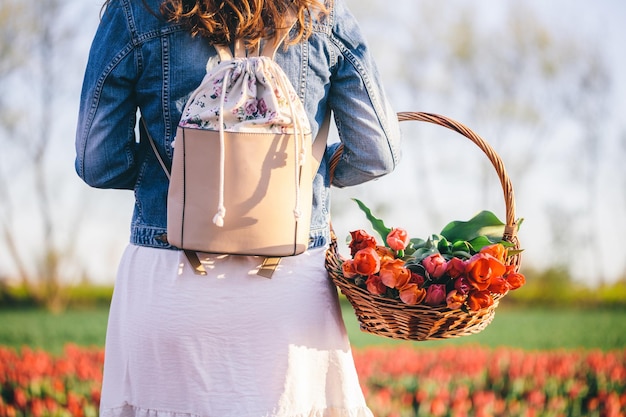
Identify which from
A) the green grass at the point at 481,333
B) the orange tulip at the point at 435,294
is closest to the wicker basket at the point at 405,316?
the orange tulip at the point at 435,294

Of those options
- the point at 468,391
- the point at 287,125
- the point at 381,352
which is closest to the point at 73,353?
the point at 381,352

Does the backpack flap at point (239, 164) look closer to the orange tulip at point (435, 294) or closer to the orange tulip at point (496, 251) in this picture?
the orange tulip at point (435, 294)

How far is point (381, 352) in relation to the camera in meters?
5.05

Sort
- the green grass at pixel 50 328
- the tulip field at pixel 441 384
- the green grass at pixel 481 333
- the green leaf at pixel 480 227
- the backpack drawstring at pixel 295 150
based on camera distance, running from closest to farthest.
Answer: the backpack drawstring at pixel 295 150 < the green leaf at pixel 480 227 < the tulip field at pixel 441 384 < the green grass at pixel 50 328 < the green grass at pixel 481 333

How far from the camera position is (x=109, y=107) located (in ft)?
5.71

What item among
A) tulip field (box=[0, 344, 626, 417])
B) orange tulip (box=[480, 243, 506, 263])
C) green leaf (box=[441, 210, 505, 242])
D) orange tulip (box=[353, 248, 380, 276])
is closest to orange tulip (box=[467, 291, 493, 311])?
orange tulip (box=[480, 243, 506, 263])

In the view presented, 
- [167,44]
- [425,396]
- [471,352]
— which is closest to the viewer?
[167,44]

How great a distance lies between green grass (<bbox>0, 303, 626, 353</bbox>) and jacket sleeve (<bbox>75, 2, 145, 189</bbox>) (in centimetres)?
423

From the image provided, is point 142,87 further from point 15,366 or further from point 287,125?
point 15,366

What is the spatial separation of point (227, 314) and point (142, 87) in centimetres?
58

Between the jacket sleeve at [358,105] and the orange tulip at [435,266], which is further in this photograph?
the jacket sleeve at [358,105]

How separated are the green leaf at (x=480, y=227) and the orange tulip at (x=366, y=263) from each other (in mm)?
393

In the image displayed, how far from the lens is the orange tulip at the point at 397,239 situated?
5.77ft

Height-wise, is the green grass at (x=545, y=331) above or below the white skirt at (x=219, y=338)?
below
